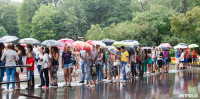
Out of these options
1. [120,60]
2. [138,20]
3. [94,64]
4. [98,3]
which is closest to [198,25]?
[138,20]

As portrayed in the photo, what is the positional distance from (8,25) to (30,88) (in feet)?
254

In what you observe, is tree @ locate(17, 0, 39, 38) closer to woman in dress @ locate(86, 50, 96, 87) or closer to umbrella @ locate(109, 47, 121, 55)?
umbrella @ locate(109, 47, 121, 55)

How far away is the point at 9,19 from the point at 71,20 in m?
29.8

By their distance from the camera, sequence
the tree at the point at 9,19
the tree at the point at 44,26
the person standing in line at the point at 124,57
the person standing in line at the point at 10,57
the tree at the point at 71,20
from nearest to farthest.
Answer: the person standing in line at the point at 10,57, the person standing in line at the point at 124,57, the tree at the point at 44,26, the tree at the point at 71,20, the tree at the point at 9,19

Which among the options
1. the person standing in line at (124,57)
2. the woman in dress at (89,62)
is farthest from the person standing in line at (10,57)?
the person standing in line at (124,57)

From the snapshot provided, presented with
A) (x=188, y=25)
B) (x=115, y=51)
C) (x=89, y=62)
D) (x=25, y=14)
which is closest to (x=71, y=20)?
(x=25, y=14)

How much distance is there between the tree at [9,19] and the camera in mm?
86350

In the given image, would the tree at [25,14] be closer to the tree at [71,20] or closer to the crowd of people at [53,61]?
the tree at [71,20]

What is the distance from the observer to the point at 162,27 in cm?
5325

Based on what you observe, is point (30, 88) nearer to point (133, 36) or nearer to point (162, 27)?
point (133, 36)

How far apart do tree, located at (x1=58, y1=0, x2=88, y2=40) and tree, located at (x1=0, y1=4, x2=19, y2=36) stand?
2330 centimetres

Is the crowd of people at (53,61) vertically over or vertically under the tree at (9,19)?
under

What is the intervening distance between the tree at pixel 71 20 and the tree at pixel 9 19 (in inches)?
917

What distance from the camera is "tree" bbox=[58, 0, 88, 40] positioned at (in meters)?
66.9
